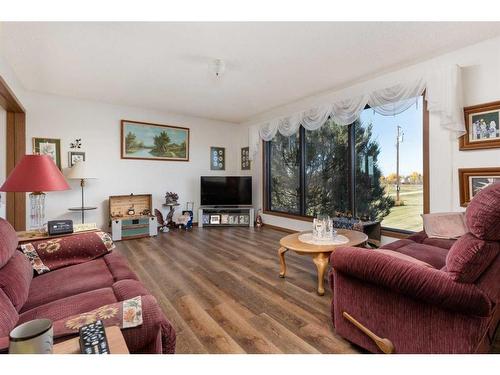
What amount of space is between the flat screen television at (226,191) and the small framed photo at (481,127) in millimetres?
3527

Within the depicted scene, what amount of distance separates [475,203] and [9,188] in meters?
2.76

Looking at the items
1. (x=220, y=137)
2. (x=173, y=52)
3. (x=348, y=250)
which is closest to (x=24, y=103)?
(x=173, y=52)

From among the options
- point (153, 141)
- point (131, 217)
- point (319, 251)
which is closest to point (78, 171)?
point (131, 217)

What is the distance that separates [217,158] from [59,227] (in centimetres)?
388

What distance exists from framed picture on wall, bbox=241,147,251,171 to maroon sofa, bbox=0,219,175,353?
4.07 metres

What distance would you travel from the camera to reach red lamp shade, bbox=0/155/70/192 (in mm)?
1689

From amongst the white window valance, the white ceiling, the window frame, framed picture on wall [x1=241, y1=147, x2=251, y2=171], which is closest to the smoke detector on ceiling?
the white ceiling

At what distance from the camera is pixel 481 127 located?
2.43 metres

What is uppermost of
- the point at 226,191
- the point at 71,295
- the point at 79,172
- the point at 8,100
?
the point at 8,100

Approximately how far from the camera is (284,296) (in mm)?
2129

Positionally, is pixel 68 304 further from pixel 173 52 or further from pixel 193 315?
pixel 173 52

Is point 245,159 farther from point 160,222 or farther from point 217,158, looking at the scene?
point 160,222

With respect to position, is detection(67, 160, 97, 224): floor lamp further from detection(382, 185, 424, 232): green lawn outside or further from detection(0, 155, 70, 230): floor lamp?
detection(382, 185, 424, 232): green lawn outside

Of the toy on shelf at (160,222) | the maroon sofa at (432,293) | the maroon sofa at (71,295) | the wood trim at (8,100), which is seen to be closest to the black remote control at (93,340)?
the maroon sofa at (71,295)
